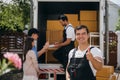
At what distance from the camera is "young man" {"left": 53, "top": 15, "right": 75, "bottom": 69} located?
306 inches

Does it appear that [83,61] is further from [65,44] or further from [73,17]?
[73,17]

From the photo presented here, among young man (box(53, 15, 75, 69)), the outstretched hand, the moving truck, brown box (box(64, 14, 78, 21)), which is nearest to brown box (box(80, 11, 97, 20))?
the moving truck

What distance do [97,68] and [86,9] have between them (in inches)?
196

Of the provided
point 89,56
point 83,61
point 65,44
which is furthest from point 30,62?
point 89,56

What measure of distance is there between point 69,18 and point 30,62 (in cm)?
236

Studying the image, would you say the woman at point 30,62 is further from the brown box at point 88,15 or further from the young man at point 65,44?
the brown box at point 88,15

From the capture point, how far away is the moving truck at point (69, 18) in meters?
8.19

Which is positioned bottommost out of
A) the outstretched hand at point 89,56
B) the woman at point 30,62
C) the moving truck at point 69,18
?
the woman at point 30,62

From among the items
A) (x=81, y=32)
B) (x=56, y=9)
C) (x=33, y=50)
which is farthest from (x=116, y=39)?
(x=81, y=32)

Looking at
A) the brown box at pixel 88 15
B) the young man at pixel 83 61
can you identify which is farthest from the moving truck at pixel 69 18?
the young man at pixel 83 61

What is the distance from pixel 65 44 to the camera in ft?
25.7

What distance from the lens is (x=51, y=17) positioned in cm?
952

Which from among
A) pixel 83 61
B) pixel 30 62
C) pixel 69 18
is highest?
pixel 69 18

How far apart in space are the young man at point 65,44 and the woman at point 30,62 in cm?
125
